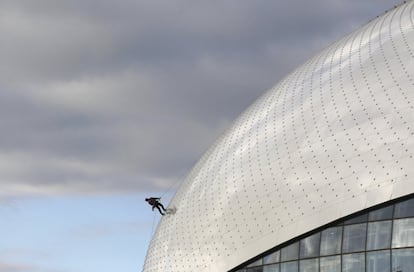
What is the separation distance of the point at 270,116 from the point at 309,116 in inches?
170

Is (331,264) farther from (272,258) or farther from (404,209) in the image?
(404,209)

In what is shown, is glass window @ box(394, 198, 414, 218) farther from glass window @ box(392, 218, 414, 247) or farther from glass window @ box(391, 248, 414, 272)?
glass window @ box(391, 248, 414, 272)

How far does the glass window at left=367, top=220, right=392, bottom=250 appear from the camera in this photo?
30.1 metres

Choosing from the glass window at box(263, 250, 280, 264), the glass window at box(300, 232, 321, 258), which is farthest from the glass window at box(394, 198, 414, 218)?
the glass window at box(263, 250, 280, 264)

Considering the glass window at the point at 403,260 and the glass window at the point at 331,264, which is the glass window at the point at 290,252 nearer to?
the glass window at the point at 331,264

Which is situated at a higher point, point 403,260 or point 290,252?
point 290,252

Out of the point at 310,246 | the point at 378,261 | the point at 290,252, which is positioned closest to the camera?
the point at 378,261

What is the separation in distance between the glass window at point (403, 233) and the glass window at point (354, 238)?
1.26 meters

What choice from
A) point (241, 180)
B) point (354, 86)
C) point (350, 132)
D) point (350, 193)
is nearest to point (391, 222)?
point (350, 193)

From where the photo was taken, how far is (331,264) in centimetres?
3186

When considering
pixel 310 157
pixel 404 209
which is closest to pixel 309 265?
pixel 310 157

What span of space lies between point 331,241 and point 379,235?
211cm

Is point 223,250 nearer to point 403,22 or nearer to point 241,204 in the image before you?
point 241,204

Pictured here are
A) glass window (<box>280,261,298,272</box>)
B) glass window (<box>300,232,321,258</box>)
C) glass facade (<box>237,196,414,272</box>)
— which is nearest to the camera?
glass facade (<box>237,196,414,272</box>)
